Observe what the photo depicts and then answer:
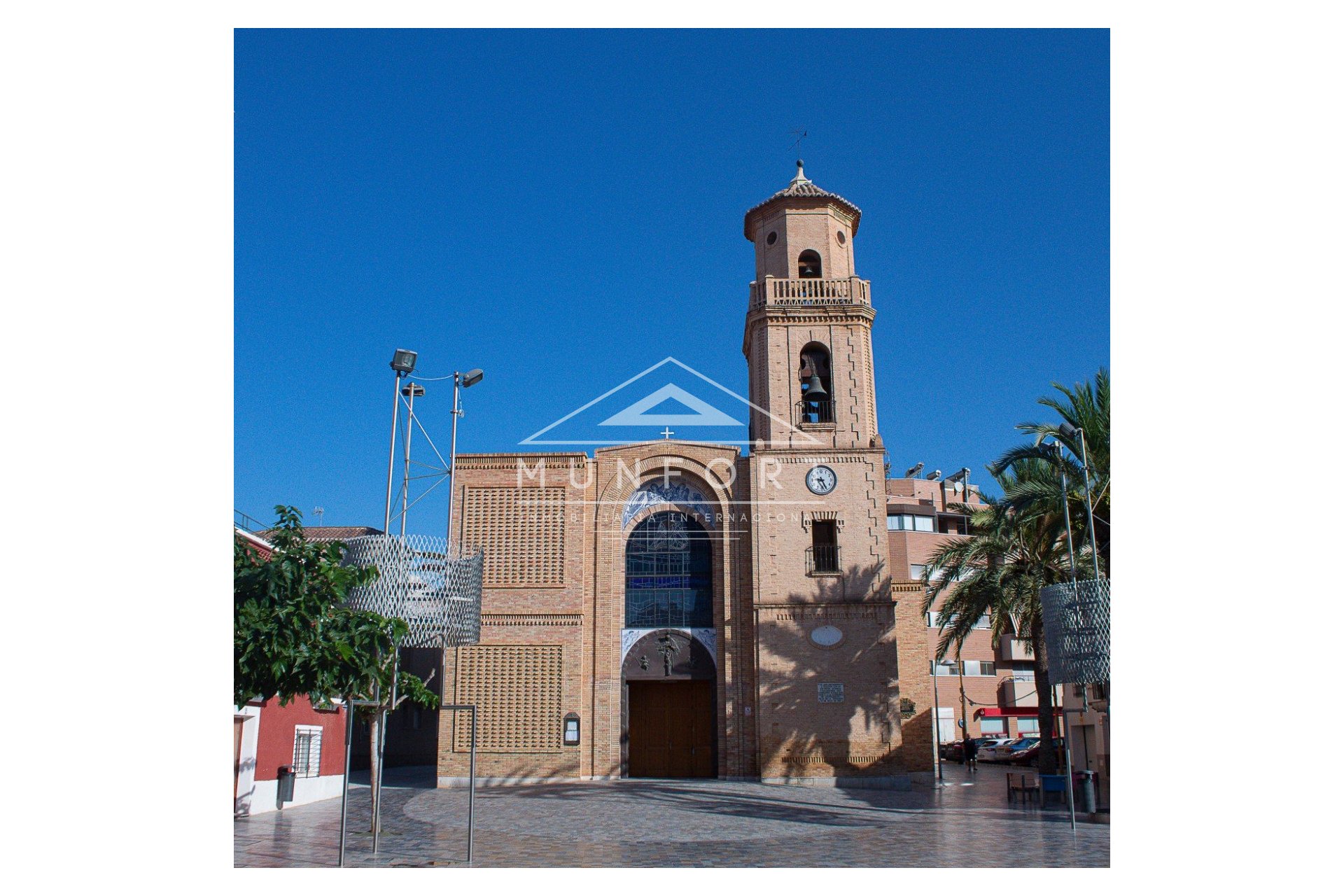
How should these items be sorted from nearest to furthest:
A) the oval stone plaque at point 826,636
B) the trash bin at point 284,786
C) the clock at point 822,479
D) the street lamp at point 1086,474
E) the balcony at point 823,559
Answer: the street lamp at point 1086,474
the trash bin at point 284,786
the oval stone plaque at point 826,636
the balcony at point 823,559
the clock at point 822,479

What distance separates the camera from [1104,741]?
19.8m

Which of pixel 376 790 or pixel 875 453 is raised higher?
pixel 875 453

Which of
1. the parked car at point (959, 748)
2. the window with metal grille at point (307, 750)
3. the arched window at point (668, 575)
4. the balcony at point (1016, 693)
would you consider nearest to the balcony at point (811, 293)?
the arched window at point (668, 575)

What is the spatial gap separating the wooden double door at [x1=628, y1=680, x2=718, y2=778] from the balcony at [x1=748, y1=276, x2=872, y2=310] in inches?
383

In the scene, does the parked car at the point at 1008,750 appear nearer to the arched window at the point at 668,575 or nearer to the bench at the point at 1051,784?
the arched window at the point at 668,575

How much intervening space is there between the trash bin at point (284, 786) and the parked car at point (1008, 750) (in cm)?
2448

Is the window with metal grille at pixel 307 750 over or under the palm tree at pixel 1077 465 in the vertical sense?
under

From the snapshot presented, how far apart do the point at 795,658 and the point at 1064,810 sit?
26.7 ft

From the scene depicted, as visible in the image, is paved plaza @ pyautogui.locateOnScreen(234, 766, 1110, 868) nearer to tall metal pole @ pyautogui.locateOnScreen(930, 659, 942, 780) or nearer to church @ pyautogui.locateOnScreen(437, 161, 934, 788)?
church @ pyautogui.locateOnScreen(437, 161, 934, 788)

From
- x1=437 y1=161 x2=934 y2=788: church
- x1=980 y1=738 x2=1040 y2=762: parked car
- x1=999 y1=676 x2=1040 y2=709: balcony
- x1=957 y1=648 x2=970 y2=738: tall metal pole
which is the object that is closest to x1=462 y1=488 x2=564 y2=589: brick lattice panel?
x1=437 y1=161 x2=934 y2=788: church

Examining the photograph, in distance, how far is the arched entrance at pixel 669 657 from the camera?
2567cm

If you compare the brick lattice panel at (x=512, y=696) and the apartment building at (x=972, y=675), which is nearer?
the brick lattice panel at (x=512, y=696)
